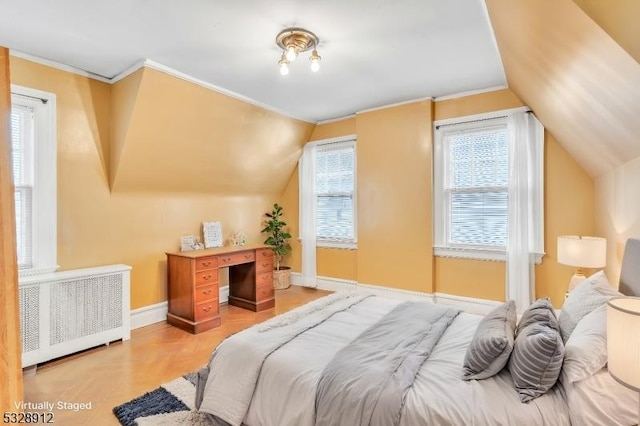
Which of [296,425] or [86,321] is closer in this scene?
[296,425]

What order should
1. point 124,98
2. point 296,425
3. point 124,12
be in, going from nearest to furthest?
1. point 296,425
2. point 124,12
3. point 124,98

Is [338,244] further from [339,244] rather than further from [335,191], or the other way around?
[335,191]

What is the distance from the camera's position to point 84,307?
2986 millimetres

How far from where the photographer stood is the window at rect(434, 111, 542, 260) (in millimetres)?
3709

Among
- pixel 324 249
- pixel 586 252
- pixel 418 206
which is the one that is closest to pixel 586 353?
pixel 586 252

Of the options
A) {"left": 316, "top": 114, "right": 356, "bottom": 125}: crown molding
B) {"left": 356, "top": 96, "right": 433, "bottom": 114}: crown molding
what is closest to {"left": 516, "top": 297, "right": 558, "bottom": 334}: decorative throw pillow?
{"left": 356, "top": 96, "right": 433, "bottom": 114}: crown molding

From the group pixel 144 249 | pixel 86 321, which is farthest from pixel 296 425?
pixel 144 249

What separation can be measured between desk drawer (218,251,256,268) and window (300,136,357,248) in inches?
53.1

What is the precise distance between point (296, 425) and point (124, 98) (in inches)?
130

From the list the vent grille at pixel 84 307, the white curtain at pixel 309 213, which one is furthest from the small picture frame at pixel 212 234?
the white curtain at pixel 309 213

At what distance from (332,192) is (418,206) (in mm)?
1499

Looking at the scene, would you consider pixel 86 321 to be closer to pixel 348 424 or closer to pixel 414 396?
pixel 348 424

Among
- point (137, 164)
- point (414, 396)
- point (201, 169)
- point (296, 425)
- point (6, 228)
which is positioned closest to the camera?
point (6, 228)

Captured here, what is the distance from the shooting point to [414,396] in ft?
4.58
